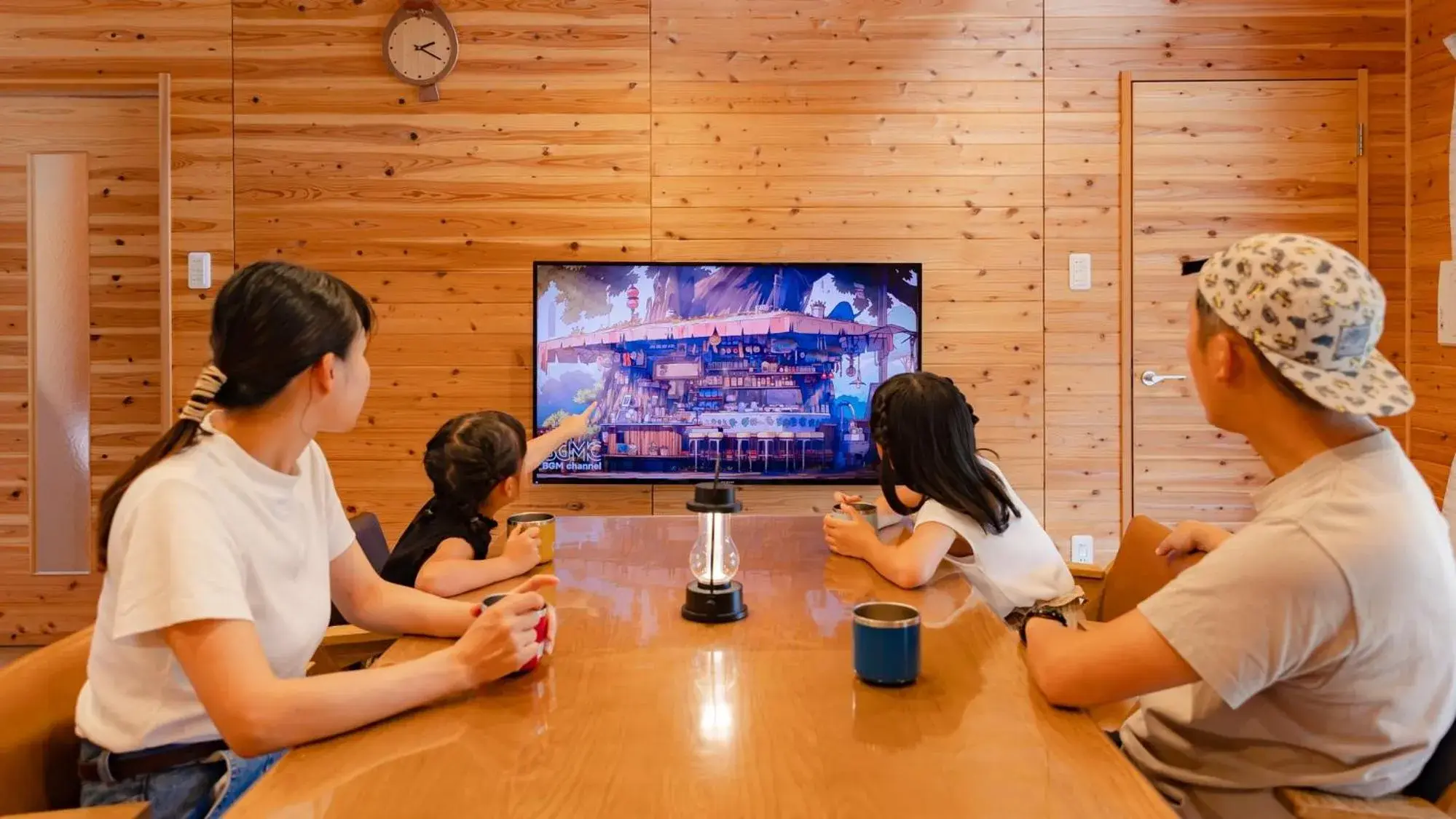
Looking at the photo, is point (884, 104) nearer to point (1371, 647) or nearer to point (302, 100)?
point (302, 100)

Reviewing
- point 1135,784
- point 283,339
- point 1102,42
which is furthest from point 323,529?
point 1102,42

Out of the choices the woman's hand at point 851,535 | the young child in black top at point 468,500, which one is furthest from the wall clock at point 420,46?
the woman's hand at point 851,535

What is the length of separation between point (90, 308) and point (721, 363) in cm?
264

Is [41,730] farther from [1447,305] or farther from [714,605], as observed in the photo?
[1447,305]

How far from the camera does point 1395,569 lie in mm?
1176

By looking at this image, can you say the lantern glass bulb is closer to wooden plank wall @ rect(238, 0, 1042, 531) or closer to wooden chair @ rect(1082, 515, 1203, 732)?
wooden chair @ rect(1082, 515, 1203, 732)

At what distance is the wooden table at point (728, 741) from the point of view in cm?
100

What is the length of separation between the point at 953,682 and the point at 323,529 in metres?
0.96

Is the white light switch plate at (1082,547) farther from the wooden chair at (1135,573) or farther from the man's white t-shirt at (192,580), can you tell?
the man's white t-shirt at (192,580)

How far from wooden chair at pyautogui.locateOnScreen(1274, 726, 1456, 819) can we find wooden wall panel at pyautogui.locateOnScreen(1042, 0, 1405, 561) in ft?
9.93

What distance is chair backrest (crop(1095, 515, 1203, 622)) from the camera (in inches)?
85.3

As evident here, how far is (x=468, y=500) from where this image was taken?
2193 millimetres

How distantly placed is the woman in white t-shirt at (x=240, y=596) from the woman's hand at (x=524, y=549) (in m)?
0.34

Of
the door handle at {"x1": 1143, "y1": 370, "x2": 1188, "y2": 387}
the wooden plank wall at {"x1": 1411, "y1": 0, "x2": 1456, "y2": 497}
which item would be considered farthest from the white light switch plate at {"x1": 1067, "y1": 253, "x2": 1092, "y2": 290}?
the wooden plank wall at {"x1": 1411, "y1": 0, "x2": 1456, "y2": 497}
